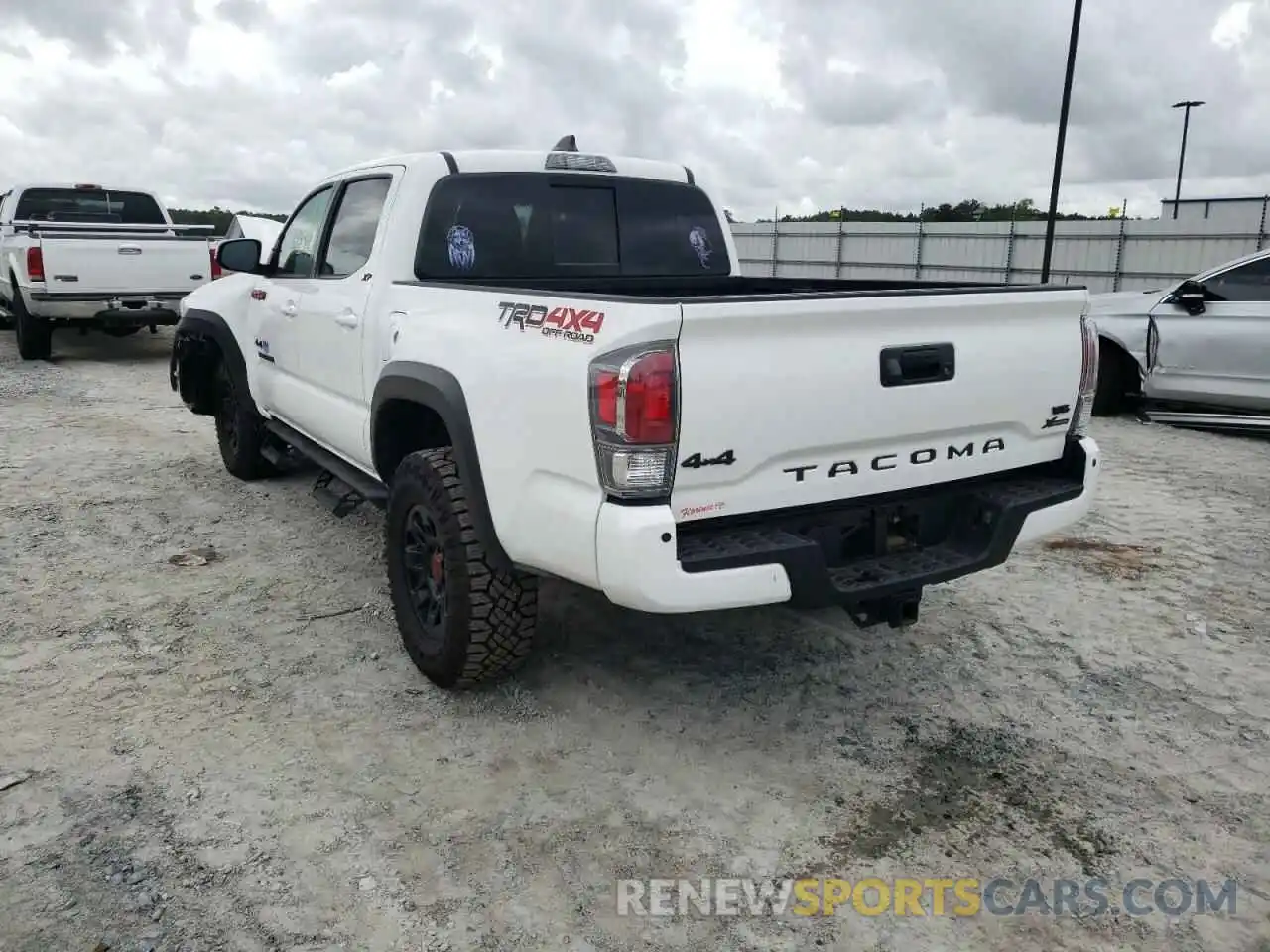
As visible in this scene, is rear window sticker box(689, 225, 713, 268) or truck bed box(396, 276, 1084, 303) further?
rear window sticker box(689, 225, 713, 268)

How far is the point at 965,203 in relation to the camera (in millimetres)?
46781

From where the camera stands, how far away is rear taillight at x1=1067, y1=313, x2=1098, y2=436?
3.58m

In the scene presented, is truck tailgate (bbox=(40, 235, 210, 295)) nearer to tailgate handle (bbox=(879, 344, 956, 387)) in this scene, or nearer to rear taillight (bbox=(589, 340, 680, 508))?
rear taillight (bbox=(589, 340, 680, 508))

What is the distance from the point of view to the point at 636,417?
8.92 feet

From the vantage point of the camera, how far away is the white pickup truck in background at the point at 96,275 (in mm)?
11164

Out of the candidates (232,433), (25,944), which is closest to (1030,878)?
(25,944)

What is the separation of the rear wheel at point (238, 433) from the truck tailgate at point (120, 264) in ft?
18.5

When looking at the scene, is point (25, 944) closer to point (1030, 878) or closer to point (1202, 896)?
point (1030, 878)

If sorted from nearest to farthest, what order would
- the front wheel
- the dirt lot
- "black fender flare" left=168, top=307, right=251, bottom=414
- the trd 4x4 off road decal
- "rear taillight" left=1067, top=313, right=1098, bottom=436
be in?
the dirt lot → the trd 4x4 off road decal → the front wheel → "rear taillight" left=1067, top=313, right=1098, bottom=436 → "black fender flare" left=168, top=307, right=251, bottom=414

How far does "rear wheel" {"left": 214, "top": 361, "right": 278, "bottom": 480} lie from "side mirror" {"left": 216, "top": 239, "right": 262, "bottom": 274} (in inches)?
35.5

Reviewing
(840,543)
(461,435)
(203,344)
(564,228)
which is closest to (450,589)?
(461,435)

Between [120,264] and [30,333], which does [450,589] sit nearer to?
[120,264]

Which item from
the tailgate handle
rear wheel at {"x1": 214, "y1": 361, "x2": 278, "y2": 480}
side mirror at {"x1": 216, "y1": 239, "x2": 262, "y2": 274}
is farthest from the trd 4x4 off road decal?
rear wheel at {"x1": 214, "y1": 361, "x2": 278, "y2": 480}

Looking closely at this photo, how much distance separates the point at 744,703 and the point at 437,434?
1596mm
